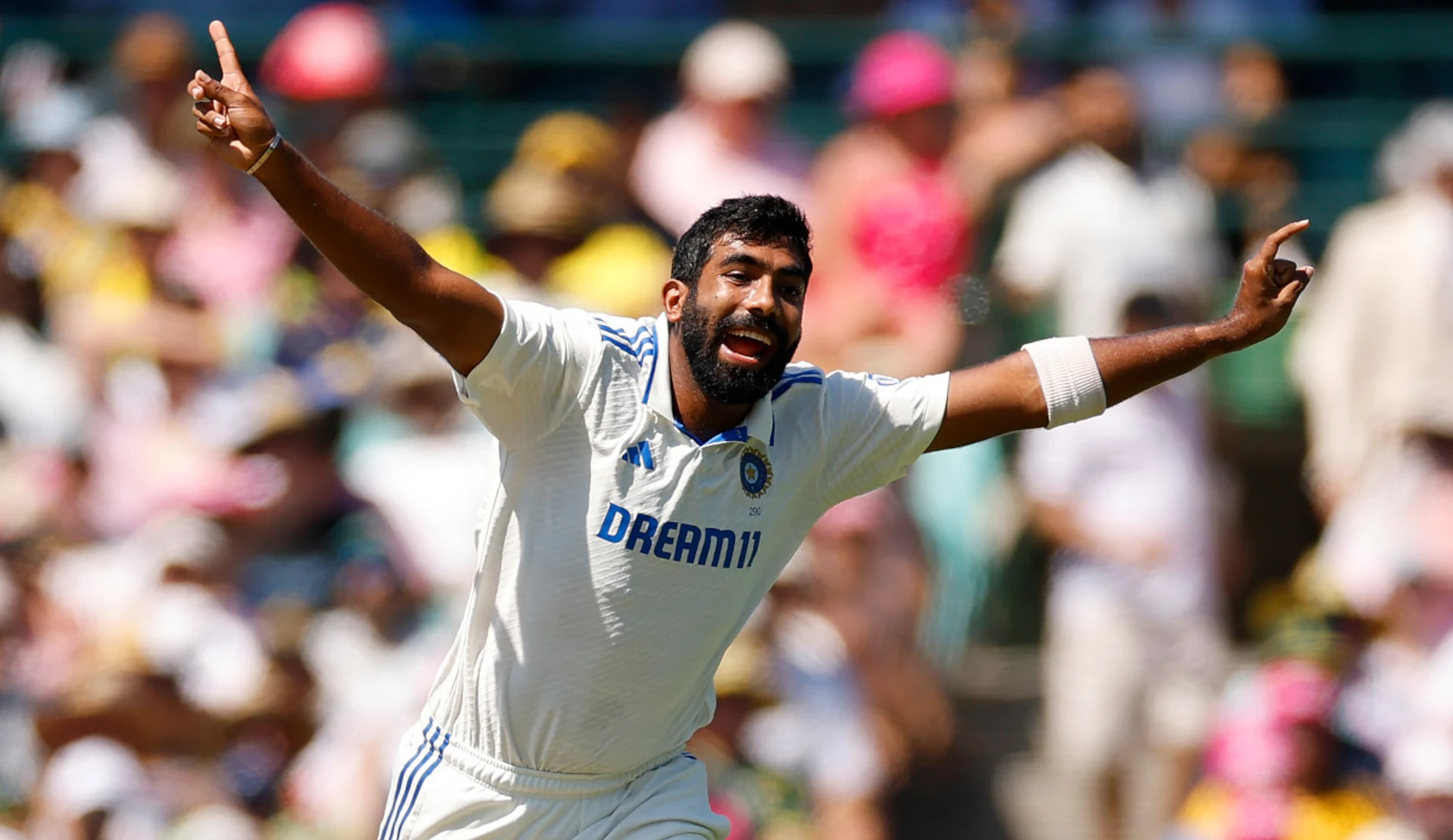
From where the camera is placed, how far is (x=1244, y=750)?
7422 millimetres

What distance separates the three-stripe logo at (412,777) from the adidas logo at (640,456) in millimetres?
785

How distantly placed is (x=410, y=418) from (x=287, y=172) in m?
4.45

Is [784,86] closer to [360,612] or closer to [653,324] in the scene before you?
[360,612]

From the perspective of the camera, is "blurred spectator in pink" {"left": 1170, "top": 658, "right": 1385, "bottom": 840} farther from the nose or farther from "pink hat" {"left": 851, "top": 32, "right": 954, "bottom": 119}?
the nose

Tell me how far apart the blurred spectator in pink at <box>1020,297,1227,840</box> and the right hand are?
457 centimetres

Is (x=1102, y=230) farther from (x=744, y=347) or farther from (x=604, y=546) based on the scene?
(x=604, y=546)

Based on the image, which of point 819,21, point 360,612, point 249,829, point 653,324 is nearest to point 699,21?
point 819,21

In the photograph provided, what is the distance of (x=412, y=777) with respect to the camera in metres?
5.01

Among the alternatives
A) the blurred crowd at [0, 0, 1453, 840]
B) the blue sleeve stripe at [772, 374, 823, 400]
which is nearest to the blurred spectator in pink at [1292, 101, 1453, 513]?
the blurred crowd at [0, 0, 1453, 840]

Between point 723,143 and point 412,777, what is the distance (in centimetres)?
498

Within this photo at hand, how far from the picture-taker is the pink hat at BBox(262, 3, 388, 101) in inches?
399

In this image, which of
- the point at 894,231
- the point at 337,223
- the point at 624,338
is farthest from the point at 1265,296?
the point at 894,231

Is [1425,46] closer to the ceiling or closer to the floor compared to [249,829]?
closer to the ceiling

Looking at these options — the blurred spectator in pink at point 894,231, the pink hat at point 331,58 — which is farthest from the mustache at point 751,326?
the pink hat at point 331,58
